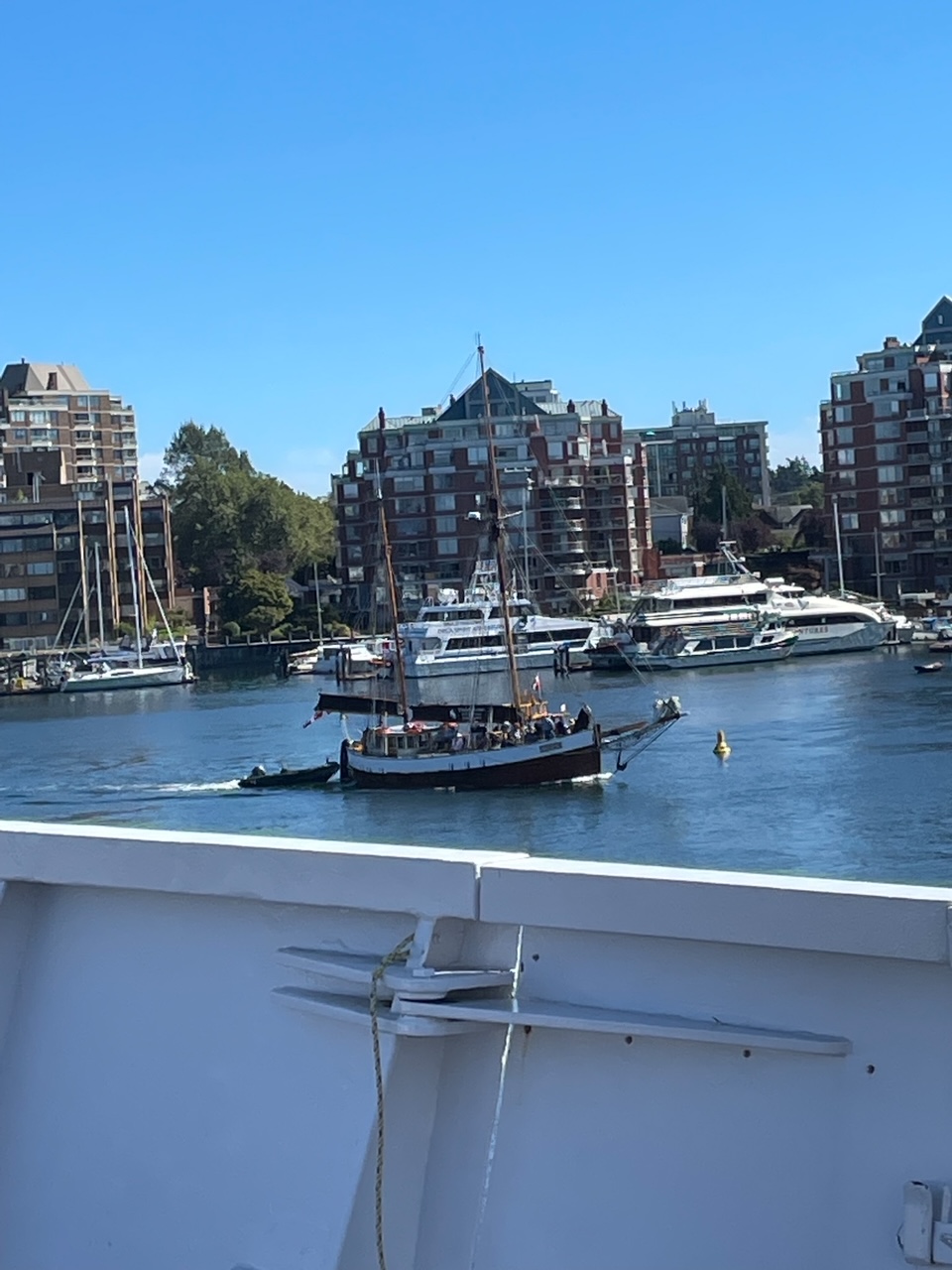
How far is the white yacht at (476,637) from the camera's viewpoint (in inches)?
1889

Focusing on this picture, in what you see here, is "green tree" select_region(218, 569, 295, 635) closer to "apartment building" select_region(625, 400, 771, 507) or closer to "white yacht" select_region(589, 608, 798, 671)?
"white yacht" select_region(589, 608, 798, 671)

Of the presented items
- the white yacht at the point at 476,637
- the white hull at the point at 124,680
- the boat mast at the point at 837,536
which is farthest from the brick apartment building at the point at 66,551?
the boat mast at the point at 837,536

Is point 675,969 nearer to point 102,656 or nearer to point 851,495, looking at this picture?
point 102,656

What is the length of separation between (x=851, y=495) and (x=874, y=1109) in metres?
61.3

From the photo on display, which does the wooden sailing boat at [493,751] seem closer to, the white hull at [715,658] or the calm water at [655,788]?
the calm water at [655,788]

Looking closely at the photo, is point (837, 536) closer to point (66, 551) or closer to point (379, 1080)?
point (66, 551)

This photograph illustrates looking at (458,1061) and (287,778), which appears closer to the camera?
(458,1061)

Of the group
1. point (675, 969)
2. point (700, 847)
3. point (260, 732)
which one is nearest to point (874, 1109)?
point (675, 969)

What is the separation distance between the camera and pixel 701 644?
162ft

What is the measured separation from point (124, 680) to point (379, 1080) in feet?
173

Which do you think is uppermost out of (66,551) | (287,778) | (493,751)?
(66,551)

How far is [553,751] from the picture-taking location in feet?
82.9

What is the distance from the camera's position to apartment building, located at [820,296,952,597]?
60094 mm

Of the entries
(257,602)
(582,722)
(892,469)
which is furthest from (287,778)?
(892,469)
